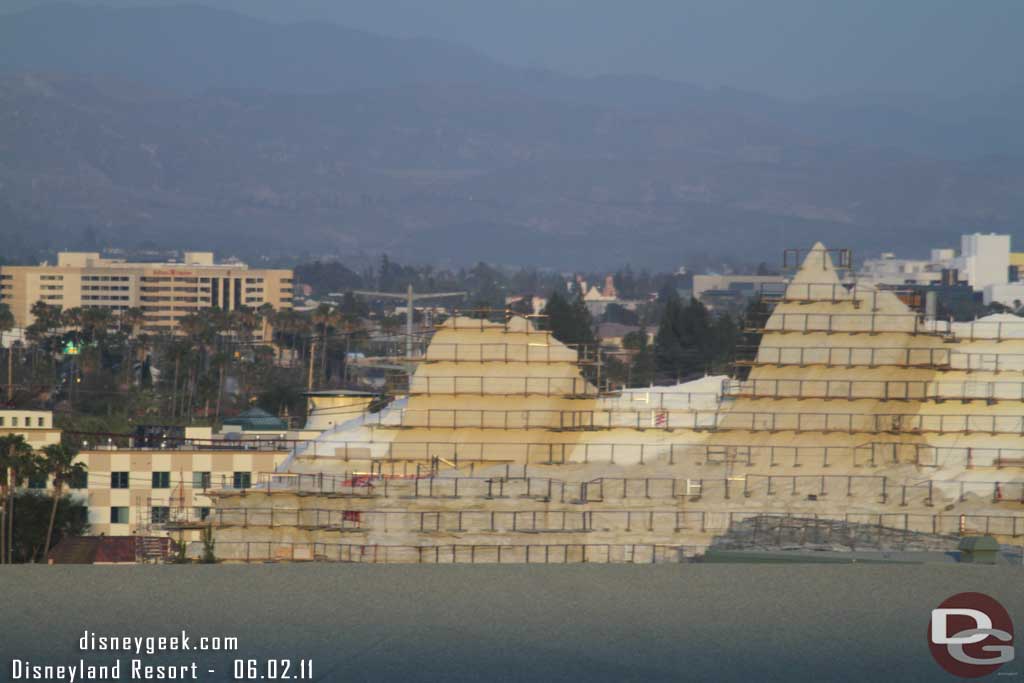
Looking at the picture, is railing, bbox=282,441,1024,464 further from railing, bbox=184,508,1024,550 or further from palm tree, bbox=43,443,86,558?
palm tree, bbox=43,443,86,558

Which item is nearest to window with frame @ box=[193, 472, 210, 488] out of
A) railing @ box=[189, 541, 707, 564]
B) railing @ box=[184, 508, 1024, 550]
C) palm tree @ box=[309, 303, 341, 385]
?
railing @ box=[189, 541, 707, 564]

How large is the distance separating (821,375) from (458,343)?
28.0 ft

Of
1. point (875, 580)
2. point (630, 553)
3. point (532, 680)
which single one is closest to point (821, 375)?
point (630, 553)

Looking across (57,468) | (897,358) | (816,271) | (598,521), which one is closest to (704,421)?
(816,271)

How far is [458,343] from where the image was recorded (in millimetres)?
51531

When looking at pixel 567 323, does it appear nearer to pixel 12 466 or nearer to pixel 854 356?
pixel 12 466

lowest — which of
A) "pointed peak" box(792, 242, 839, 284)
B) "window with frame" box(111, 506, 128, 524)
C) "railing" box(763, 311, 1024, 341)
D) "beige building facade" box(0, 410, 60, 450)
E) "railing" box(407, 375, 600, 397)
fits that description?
"window with frame" box(111, 506, 128, 524)

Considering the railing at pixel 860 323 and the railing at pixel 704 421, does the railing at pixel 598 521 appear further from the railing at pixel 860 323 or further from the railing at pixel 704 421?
the railing at pixel 860 323

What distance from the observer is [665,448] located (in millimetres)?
49938

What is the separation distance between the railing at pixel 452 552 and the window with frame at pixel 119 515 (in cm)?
1788

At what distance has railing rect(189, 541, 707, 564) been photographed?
42.7 m

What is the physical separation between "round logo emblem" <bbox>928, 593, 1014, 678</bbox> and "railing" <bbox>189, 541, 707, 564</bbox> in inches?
762

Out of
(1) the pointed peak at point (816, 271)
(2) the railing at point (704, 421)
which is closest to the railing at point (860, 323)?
(1) the pointed peak at point (816, 271)

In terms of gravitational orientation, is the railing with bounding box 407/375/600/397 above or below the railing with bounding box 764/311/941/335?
below
